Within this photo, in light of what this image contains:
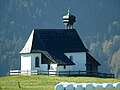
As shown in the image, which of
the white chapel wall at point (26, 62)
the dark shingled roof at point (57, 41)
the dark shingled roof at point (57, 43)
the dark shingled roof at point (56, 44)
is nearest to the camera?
the dark shingled roof at point (56, 44)

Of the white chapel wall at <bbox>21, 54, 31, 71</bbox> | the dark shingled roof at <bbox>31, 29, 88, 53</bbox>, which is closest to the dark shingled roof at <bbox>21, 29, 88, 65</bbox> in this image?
the dark shingled roof at <bbox>31, 29, 88, 53</bbox>

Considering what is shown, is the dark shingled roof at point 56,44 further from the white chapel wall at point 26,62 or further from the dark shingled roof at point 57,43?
the white chapel wall at point 26,62

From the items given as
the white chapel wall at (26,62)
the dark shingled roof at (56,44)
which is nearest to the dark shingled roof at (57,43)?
the dark shingled roof at (56,44)

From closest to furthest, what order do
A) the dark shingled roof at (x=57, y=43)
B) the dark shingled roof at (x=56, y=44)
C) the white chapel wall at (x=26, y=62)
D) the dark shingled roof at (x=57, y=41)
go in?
the dark shingled roof at (x=56, y=44) → the dark shingled roof at (x=57, y=43) → the dark shingled roof at (x=57, y=41) → the white chapel wall at (x=26, y=62)

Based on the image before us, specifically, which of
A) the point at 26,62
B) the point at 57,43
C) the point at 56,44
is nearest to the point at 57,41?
the point at 57,43

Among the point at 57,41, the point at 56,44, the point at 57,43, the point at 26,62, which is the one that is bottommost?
the point at 26,62

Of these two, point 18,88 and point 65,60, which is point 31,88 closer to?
point 18,88

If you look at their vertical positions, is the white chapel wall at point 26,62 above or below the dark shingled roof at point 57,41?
below

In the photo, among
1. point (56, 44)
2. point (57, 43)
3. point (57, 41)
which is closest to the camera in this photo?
point (56, 44)

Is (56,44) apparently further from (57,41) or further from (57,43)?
(57,41)

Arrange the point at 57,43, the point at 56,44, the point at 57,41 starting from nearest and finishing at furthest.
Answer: the point at 56,44 → the point at 57,43 → the point at 57,41

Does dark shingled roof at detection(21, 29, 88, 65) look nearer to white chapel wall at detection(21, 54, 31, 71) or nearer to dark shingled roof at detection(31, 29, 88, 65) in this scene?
dark shingled roof at detection(31, 29, 88, 65)

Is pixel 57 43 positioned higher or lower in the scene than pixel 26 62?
higher

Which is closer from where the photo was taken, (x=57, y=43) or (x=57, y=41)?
(x=57, y=43)
